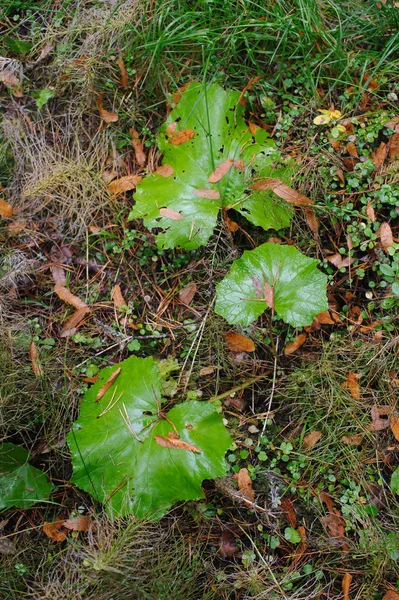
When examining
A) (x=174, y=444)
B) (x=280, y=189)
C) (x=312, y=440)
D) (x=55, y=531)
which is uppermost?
(x=280, y=189)

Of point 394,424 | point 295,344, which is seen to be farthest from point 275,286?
point 394,424

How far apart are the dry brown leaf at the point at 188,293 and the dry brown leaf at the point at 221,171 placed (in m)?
0.51

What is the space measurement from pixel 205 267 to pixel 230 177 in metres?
0.45

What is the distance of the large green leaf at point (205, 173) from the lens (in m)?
2.54

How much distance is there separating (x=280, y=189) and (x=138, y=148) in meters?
0.77

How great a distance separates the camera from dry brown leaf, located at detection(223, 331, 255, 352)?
256 cm

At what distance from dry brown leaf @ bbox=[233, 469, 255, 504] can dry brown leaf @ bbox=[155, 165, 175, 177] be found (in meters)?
1.45

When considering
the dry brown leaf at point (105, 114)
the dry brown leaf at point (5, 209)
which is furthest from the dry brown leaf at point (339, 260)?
the dry brown leaf at point (5, 209)

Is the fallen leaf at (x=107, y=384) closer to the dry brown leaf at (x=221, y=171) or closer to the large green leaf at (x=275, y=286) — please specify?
the large green leaf at (x=275, y=286)

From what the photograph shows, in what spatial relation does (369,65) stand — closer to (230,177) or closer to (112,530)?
(230,177)

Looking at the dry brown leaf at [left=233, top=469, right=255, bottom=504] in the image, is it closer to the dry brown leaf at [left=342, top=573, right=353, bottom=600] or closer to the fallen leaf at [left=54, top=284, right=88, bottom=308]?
the dry brown leaf at [left=342, top=573, right=353, bottom=600]

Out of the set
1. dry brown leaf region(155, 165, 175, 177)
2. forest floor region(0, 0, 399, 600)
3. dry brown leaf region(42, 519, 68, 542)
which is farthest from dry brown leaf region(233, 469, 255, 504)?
dry brown leaf region(155, 165, 175, 177)

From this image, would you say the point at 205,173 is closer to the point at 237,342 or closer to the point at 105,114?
the point at 105,114

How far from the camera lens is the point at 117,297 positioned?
2.69m
